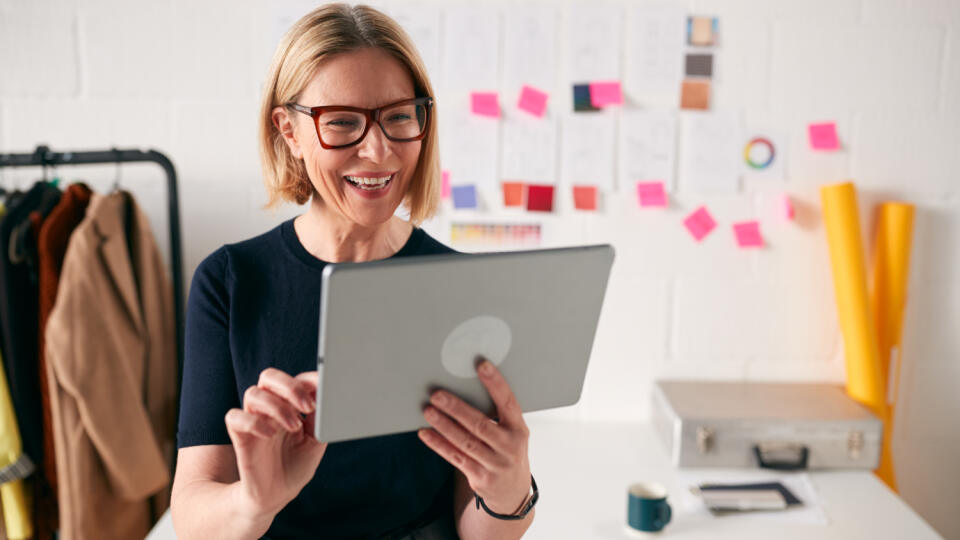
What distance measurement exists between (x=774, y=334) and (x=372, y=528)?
1.32 meters

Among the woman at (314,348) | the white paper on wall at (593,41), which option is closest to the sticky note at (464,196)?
the white paper on wall at (593,41)

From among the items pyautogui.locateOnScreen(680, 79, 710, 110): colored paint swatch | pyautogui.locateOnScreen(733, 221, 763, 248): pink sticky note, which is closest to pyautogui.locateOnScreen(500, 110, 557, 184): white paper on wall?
pyautogui.locateOnScreen(680, 79, 710, 110): colored paint swatch

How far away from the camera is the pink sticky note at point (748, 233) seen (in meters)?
1.90

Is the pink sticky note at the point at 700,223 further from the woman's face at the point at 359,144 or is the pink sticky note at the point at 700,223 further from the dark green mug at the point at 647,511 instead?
the woman's face at the point at 359,144

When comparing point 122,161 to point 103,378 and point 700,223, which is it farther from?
point 700,223

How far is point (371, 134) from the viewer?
0.88m

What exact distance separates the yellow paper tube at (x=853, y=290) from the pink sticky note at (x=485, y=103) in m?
0.84

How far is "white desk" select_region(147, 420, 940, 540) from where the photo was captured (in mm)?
1410

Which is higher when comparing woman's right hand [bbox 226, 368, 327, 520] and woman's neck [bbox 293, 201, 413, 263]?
woman's neck [bbox 293, 201, 413, 263]

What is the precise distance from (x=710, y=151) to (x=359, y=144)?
49.4 inches

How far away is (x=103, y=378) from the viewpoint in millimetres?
1600

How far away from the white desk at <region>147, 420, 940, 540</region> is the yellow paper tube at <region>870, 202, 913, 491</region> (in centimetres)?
27

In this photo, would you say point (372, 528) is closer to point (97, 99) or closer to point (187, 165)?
point (187, 165)

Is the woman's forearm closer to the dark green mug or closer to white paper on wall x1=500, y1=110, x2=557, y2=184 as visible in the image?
the dark green mug
